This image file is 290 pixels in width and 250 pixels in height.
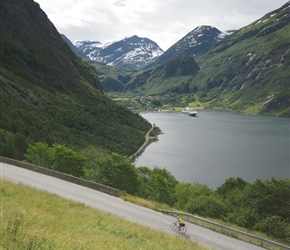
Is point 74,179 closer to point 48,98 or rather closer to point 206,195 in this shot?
point 206,195

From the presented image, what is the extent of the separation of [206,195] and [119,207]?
26.8m

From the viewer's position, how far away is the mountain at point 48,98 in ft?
364

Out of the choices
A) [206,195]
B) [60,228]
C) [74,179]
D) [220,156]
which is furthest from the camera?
[220,156]

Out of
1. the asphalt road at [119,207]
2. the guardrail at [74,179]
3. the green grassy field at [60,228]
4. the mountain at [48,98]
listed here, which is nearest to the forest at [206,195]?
the guardrail at [74,179]

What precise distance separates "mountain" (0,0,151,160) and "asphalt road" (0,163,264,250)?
60.4 m

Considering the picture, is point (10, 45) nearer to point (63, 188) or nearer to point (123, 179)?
point (123, 179)

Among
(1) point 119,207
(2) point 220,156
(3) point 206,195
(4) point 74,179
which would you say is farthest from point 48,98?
(1) point 119,207

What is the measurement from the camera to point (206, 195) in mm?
51688

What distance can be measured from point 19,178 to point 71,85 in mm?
148447

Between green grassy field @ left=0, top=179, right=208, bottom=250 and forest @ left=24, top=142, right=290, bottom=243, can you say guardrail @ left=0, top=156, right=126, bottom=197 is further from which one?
forest @ left=24, top=142, right=290, bottom=243

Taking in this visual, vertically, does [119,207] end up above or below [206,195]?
below

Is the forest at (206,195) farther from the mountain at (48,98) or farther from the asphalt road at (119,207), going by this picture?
the mountain at (48,98)

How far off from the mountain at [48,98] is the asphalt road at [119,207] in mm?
60392

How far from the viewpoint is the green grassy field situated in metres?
10.6
